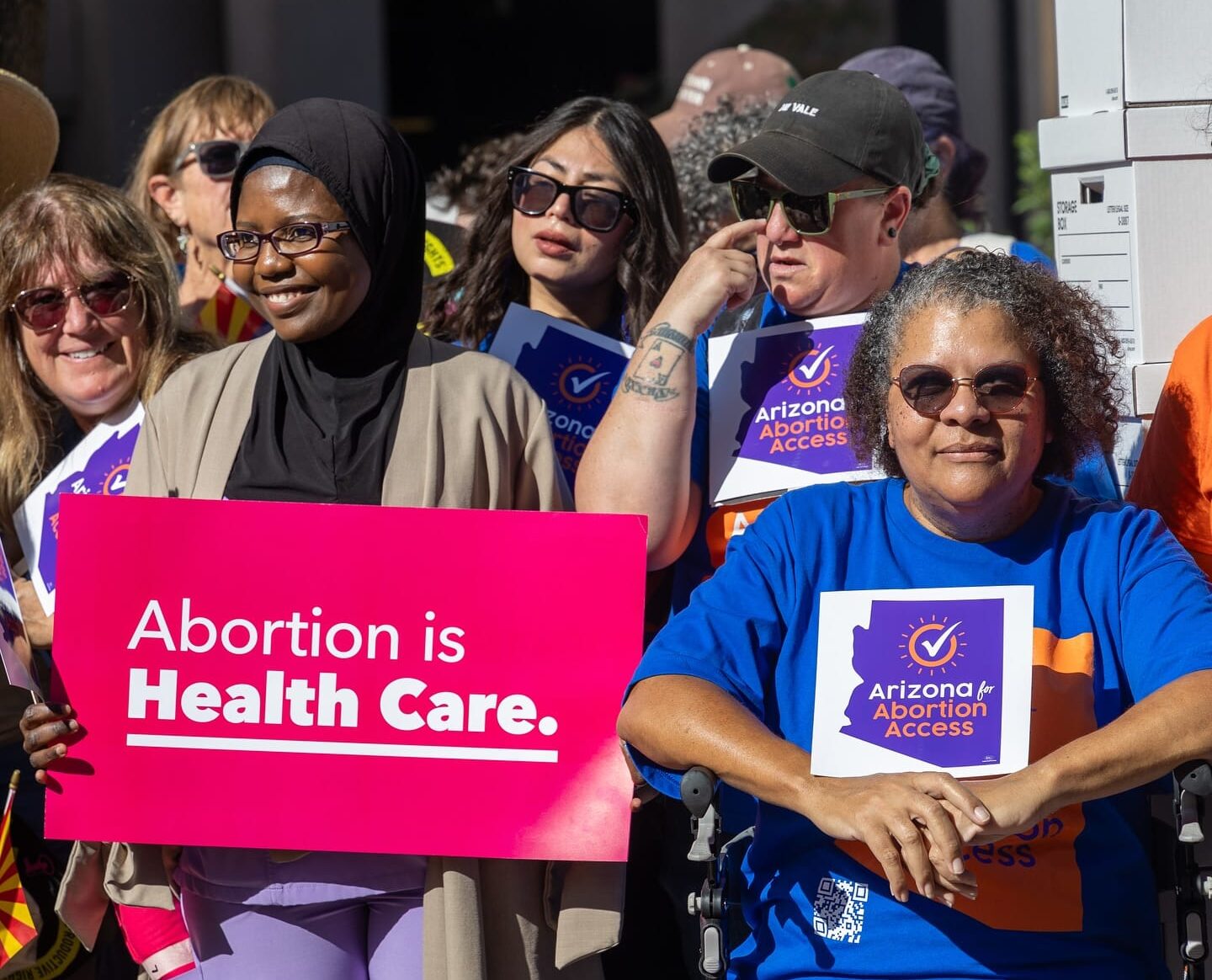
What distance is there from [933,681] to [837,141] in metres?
1.27

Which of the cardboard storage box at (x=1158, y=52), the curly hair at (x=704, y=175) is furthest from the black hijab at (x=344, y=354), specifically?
the curly hair at (x=704, y=175)

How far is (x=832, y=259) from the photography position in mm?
3549

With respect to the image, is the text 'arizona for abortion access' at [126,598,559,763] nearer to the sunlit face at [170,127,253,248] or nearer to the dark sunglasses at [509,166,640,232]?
the dark sunglasses at [509,166,640,232]

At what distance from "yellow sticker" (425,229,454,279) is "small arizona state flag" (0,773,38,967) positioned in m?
2.19

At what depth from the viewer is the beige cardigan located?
3.11 m

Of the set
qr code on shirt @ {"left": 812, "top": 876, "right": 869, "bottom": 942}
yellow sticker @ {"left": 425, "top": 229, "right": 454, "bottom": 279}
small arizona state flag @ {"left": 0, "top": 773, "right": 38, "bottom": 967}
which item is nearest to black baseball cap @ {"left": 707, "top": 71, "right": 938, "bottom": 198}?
qr code on shirt @ {"left": 812, "top": 876, "right": 869, "bottom": 942}

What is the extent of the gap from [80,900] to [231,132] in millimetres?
2582

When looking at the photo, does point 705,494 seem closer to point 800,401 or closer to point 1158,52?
A: point 800,401

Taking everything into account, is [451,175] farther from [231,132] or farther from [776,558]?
[776,558]

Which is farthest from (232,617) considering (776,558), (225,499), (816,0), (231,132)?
(816,0)

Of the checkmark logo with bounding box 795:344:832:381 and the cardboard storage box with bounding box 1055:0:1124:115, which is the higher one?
the cardboard storage box with bounding box 1055:0:1124:115

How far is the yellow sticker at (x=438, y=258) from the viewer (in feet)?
16.8

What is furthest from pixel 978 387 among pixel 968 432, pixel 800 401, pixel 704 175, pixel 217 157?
pixel 217 157

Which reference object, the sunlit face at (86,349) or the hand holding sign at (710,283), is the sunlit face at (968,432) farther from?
the sunlit face at (86,349)
